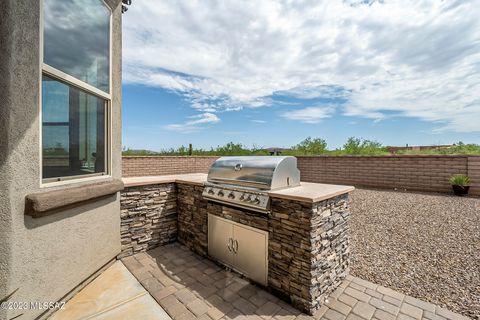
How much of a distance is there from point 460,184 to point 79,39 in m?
9.88

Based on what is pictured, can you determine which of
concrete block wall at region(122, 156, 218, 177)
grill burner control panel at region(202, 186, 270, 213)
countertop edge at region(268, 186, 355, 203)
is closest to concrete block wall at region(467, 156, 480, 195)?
countertop edge at region(268, 186, 355, 203)

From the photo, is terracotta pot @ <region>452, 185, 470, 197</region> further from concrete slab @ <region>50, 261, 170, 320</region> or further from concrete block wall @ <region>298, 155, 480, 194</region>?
concrete slab @ <region>50, 261, 170, 320</region>

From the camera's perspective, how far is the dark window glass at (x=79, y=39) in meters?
1.92

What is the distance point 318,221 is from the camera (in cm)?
197

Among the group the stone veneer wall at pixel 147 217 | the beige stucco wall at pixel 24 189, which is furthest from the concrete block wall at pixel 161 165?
the beige stucco wall at pixel 24 189

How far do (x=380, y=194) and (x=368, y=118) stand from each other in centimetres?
911

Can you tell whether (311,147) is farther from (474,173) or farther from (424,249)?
(424,249)

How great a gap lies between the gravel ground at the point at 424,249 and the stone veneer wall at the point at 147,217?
3.02m

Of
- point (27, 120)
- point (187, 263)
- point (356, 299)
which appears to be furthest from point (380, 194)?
point (27, 120)

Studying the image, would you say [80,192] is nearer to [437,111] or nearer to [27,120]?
[27,120]

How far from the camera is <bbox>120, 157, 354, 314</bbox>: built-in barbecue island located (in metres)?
1.97

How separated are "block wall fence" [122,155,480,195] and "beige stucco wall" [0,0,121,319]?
6.23 m

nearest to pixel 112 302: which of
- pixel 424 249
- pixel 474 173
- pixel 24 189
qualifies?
pixel 24 189

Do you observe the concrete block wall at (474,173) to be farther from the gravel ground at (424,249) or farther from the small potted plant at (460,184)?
the gravel ground at (424,249)
